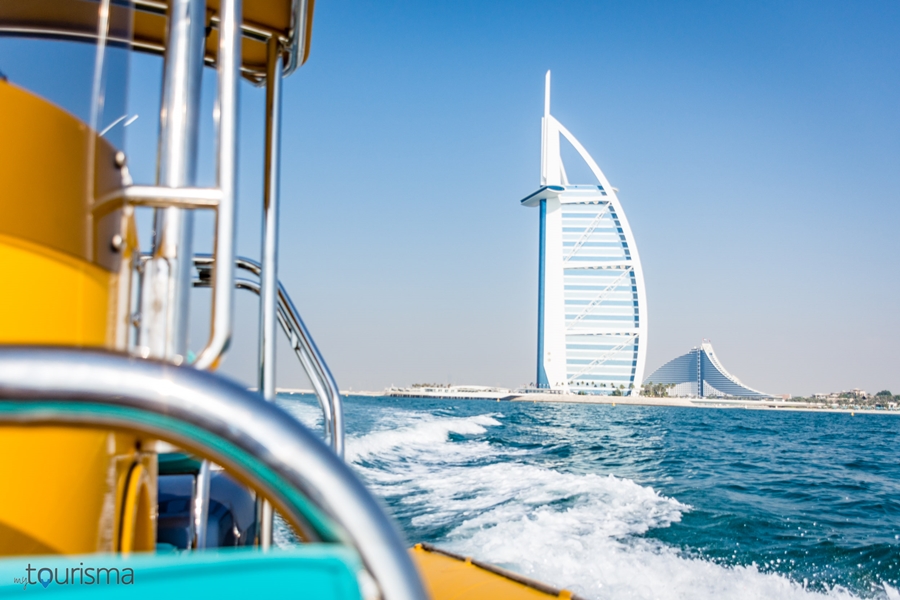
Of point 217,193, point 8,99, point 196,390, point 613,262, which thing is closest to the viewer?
point 196,390

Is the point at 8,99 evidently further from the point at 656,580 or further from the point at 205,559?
the point at 656,580

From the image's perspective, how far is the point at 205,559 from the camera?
32 centimetres

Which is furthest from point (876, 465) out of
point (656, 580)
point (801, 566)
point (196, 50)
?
point (196, 50)

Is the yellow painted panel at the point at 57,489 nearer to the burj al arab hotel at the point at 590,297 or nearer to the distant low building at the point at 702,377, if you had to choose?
the burj al arab hotel at the point at 590,297

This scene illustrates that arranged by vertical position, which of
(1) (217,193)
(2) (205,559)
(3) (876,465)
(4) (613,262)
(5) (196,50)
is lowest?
(3) (876,465)

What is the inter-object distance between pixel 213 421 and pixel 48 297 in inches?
13.1

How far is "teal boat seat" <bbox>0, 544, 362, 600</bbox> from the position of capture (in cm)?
31

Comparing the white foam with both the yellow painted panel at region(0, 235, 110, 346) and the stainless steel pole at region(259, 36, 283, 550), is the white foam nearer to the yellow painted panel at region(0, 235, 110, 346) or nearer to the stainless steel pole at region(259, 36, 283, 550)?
the stainless steel pole at region(259, 36, 283, 550)

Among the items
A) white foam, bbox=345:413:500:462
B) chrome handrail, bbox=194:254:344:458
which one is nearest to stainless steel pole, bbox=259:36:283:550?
chrome handrail, bbox=194:254:344:458

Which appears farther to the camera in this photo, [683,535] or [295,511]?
[683,535]

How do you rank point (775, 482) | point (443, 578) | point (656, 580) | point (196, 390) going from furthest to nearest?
point (775, 482)
point (656, 580)
point (443, 578)
point (196, 390)

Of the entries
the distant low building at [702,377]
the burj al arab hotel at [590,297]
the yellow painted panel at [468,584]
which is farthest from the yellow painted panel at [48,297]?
the distant low building at [702,377]

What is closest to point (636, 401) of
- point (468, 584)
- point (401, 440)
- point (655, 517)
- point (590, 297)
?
point (590, 297)

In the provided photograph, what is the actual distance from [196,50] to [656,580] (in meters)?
4.83
